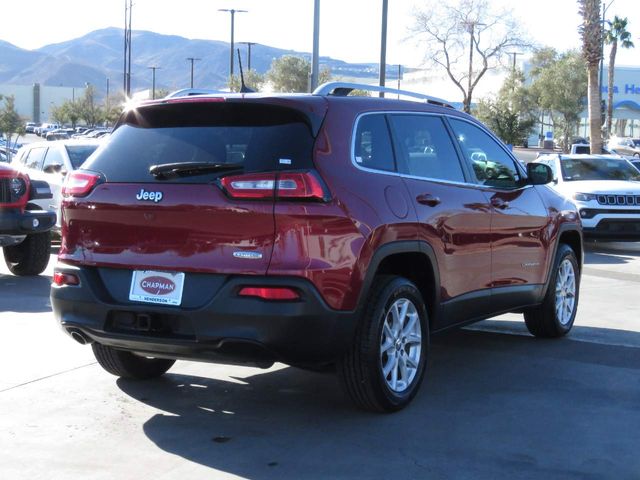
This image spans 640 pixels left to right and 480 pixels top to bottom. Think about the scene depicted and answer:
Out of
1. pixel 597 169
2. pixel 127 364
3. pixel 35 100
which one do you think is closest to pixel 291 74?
pixel 597 169

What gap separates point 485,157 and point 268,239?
2584 millimetres

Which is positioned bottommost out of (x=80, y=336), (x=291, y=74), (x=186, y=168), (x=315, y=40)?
(x=80, y=336)

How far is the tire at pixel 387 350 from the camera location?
534cm

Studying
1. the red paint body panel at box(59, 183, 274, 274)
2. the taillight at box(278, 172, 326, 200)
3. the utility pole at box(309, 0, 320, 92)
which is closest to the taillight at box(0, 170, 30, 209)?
the red paint body panel at box(59, 183, 274, 274)

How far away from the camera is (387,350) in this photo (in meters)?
5.61

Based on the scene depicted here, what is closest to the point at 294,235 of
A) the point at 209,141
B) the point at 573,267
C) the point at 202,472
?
the point at 209,141

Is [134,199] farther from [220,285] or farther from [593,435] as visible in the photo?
[593,435]

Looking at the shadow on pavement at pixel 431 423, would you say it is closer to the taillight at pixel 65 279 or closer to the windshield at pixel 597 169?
the taillight at pixel 65 279

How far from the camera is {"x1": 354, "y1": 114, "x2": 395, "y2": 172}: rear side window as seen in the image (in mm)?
5499

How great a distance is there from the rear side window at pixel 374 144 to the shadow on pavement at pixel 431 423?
146 centimetres

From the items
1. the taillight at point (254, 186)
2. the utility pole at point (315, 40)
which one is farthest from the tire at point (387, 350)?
the utility pole at point (315, 40)

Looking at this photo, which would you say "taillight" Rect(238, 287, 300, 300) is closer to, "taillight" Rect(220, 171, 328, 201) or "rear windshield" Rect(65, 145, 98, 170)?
"taillight" Rect(220, 171, 328, 201)

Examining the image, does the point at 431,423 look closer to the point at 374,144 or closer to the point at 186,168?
the point at 374,144

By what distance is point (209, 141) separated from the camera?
5.27 m
